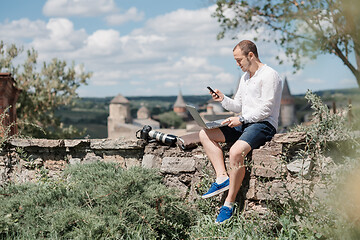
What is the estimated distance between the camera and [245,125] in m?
4.37

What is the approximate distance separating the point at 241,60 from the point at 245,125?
2.33 feet

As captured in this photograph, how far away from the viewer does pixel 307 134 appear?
4.02 m

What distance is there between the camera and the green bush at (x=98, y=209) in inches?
149

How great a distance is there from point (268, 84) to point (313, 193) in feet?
3.80

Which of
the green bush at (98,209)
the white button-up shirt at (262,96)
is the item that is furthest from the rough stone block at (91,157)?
the white button-up shirt at (262,96)

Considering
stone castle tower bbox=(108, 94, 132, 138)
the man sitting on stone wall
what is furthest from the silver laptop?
stone castle tower bbox=(108, 94, 132, 138)

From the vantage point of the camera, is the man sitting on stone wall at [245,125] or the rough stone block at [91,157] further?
the rough stone block at [91,157]

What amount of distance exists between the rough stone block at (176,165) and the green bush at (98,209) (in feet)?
0.75

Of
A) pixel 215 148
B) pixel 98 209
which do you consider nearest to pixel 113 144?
pixel 98 209

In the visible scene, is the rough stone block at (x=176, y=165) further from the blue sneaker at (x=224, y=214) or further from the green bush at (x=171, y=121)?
the green bush at (x=171, y=121)

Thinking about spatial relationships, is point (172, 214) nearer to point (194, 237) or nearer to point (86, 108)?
point (194, 237)

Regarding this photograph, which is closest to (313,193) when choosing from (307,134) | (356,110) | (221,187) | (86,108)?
(307,134)

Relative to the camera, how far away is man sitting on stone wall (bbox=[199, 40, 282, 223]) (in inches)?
160

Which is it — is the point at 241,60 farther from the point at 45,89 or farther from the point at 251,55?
the point at 45,89
